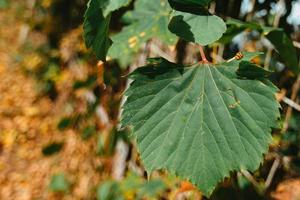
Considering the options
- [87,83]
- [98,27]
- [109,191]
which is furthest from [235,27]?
[87,83]

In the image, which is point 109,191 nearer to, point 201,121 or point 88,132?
point 88,132

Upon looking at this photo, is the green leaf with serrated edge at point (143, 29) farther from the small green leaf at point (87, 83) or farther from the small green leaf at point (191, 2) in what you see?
the small green leaf at point (87, 83)

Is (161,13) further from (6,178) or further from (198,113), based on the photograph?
(6,178)

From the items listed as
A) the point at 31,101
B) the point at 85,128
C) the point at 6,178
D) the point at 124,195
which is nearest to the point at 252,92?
the point at 124,195

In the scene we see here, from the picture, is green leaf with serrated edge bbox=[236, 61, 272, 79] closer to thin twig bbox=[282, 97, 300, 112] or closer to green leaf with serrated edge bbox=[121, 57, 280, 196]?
green leaf with serrated edge bbox=[121, 57, 280, 196]

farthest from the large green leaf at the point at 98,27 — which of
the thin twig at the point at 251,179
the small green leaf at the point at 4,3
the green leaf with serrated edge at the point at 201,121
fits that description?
the small green leaf at the point at 4,3

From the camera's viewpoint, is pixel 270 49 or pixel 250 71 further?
pixel 270 49

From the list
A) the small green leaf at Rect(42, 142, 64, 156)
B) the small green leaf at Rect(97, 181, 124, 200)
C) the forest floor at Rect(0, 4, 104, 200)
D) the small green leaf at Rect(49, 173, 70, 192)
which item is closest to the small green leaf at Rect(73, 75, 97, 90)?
the forest floor at Rect(0, 4, 104, 200)
